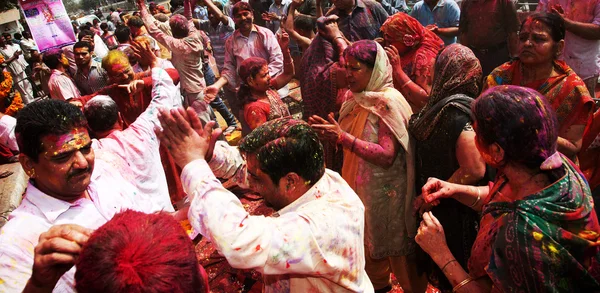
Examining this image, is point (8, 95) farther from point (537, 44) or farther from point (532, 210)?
point (532, 210)

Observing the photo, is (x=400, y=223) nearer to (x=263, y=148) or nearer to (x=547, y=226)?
(x=547, y=226)

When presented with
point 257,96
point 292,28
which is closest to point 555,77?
point 257,96

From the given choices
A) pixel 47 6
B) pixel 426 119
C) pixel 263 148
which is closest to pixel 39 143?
pixel 263 148

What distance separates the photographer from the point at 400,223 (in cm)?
296

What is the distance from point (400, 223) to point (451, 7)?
391 centimetres

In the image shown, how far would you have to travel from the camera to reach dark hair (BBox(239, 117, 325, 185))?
62.9 inches

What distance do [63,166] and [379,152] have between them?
1.86m

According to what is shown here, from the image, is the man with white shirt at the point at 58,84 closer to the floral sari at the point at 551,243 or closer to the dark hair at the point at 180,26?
the dark hair at the point at 180,26

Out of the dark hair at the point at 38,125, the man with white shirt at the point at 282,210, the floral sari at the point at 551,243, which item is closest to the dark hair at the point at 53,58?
the dark hair at the point at 38,125

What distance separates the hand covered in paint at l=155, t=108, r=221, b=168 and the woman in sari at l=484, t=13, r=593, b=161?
232 centimetres

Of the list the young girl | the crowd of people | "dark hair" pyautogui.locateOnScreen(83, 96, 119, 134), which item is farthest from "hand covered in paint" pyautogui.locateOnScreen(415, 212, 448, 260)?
"dark hair" pyautogui.locateOnScreen(83, 96, 119, 134)

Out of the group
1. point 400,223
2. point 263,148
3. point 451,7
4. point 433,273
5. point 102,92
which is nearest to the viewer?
point 263,148

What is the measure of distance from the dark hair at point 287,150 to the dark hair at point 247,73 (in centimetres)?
212

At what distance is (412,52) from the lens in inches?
153
